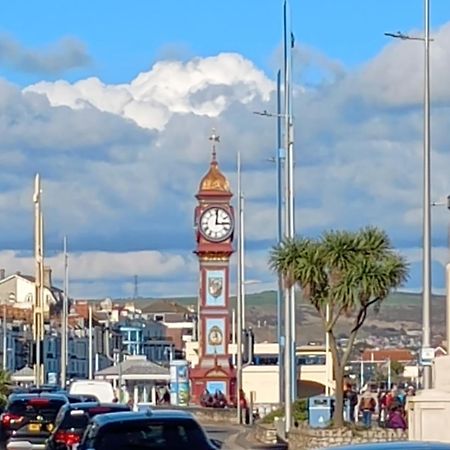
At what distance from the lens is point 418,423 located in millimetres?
30047

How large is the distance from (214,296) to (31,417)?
2016 inches

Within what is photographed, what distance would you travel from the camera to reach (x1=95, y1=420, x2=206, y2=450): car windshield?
17.8 meters

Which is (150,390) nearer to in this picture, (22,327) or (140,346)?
(22,327)

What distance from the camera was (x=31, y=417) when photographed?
32.5 meters

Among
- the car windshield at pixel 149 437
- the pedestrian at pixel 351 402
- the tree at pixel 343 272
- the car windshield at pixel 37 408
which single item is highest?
the tree at pixel 343 272

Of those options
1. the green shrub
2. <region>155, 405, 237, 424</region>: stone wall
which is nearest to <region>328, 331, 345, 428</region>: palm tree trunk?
the green shrub

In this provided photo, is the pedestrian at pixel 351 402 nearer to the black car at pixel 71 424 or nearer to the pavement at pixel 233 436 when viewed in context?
the pavement at pixel 233 436

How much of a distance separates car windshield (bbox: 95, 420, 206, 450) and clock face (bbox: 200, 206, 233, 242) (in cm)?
6543

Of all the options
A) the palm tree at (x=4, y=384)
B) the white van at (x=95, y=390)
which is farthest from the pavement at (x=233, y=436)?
the palm tree at (x=4, y=384)

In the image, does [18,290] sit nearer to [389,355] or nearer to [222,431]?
[389,355]

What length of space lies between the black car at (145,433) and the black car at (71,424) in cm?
569

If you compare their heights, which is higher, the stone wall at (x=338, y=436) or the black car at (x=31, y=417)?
the black car at (x=31, y=417)

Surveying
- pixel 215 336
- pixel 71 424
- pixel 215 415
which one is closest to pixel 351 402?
pixel 215 415

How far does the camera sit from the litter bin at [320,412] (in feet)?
136
